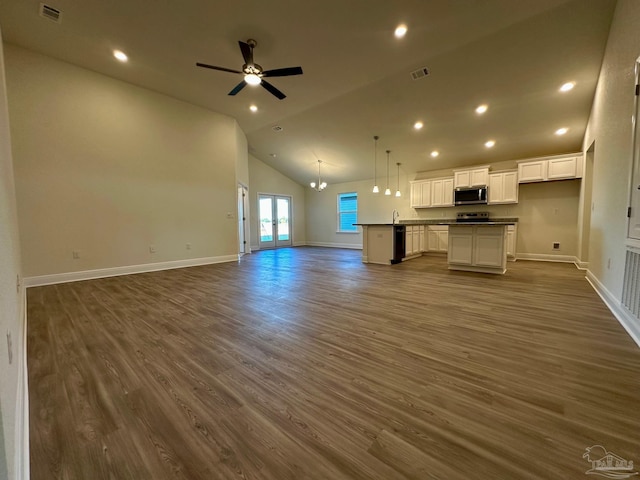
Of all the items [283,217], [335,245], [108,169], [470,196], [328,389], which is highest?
[108,169]

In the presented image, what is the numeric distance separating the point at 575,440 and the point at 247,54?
4.31 m

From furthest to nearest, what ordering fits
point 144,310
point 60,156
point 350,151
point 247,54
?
point 350,151 → point 60,156 → point 247,54 → point 144,310

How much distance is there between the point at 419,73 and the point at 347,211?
5954mm

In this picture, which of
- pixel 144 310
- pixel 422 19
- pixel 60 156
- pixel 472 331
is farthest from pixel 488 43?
pixel 60 156

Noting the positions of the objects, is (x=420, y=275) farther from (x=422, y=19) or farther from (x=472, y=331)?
(x=422, y=19)

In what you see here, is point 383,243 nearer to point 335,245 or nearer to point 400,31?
point 400,31

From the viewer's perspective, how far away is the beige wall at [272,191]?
9156mm

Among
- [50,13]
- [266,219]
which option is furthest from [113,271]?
[266,219]

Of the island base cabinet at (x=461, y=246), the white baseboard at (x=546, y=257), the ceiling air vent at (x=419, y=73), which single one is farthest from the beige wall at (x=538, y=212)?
the ceiling air vent at (x=419, y=73)

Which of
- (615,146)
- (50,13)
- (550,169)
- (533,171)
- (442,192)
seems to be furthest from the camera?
(442,192)

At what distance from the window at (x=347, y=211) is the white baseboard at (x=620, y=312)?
22.5 ft

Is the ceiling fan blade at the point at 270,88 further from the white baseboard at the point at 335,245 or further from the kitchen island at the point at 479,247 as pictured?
the white baseboard at the point at 335,245

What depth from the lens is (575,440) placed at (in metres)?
1.18

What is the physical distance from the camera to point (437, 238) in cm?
745
